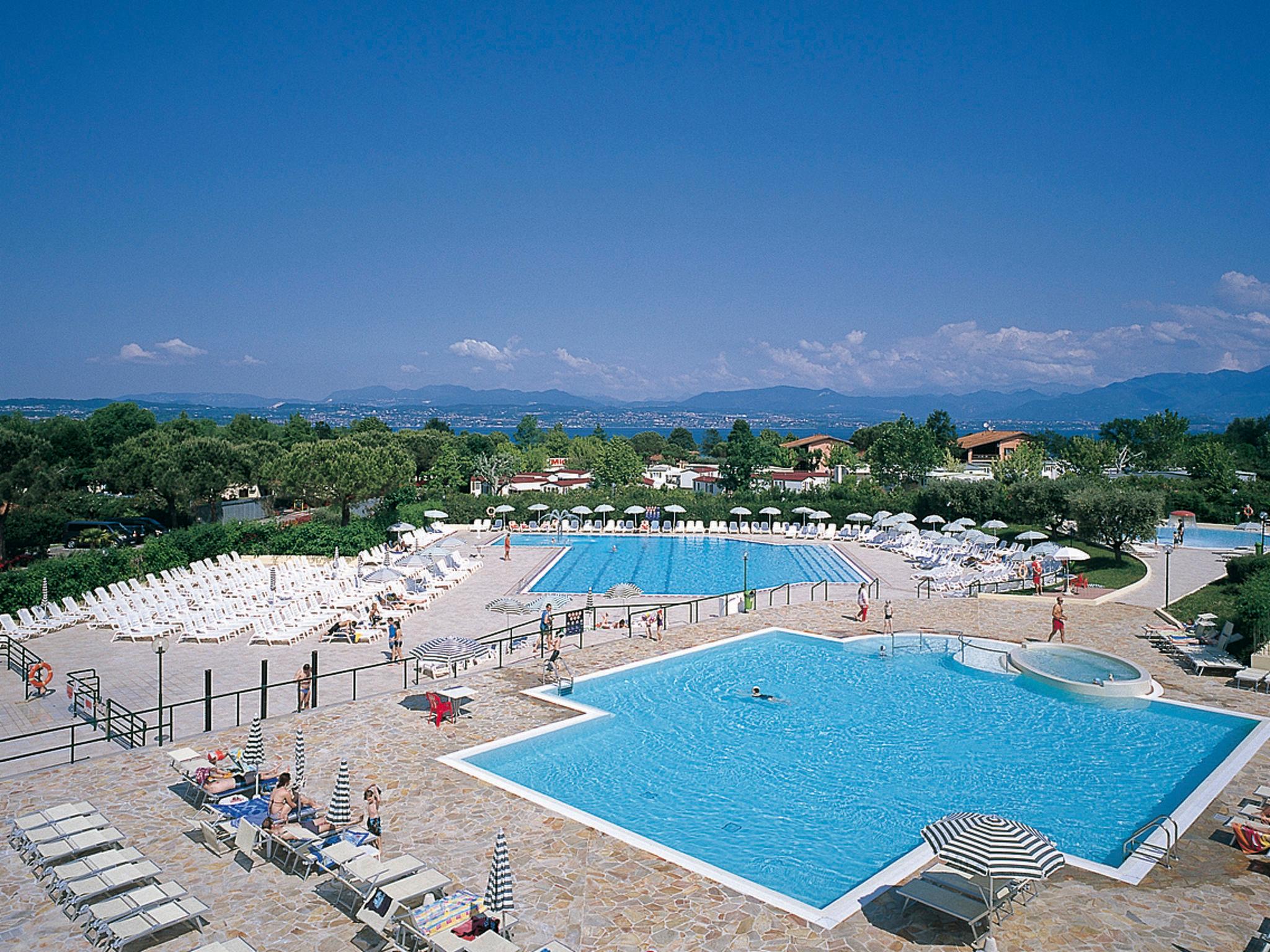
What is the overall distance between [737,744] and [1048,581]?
1618 cm

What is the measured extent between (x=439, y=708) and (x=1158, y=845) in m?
9.76

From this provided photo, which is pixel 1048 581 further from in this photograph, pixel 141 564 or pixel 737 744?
pixel 141 564

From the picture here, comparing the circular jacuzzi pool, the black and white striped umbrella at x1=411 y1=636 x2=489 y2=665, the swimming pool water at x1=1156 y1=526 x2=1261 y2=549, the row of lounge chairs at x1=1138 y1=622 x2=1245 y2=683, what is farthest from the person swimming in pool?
the swimming pool water at x1=1156 y1=526 x2=1261 y2=549

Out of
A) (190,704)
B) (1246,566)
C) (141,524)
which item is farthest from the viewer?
(141,524)

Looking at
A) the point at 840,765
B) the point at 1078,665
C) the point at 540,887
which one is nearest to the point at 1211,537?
the point at 1078,665

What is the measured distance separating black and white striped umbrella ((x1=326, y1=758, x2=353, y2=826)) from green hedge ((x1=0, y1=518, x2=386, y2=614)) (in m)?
16.9

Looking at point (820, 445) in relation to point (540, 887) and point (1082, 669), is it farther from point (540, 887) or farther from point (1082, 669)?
point (540, 887)

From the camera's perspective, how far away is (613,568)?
32.2 m

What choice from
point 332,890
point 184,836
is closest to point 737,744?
point 332,890

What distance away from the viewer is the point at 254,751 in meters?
11.0

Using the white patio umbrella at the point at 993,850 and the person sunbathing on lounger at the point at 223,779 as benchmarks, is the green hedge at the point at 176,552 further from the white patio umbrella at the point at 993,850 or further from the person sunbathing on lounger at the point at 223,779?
the white patio umbrella at the point at 993,850

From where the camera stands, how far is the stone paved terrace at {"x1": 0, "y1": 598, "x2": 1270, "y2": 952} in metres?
7.60

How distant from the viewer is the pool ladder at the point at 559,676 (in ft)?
50.5

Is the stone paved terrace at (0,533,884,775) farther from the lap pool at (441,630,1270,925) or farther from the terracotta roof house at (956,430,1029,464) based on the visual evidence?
the terracotta roof house at (956,430,1029,464)
